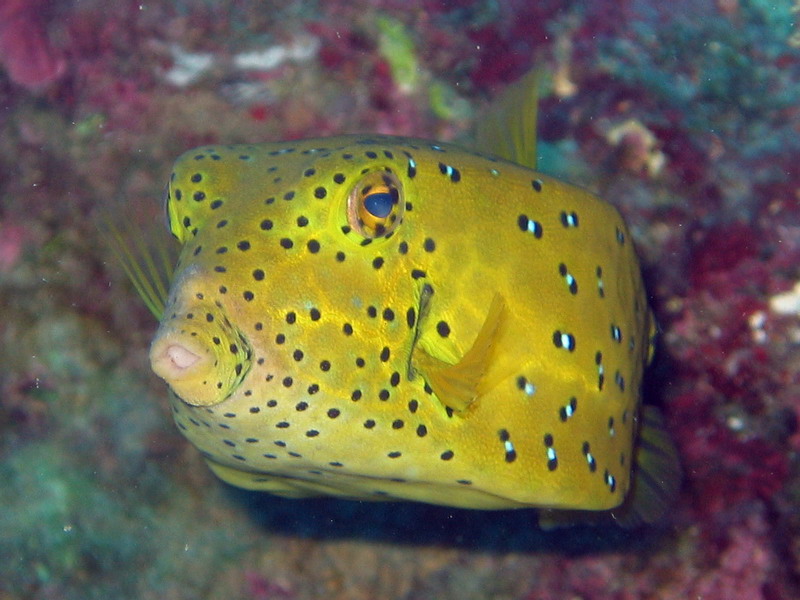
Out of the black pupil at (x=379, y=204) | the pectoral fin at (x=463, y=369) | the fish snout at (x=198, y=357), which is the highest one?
the black pupil at (x=379, y=204)

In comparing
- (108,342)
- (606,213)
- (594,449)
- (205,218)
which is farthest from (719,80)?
(108,342)

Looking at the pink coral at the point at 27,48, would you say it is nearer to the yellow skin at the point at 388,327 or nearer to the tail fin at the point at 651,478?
the yellow skin at the point at 388,327

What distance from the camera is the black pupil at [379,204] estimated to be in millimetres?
2031

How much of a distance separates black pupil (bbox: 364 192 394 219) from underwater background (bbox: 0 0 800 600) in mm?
2035

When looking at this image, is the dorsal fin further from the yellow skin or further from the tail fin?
the tail fin

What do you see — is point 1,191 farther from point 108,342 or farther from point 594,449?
point 594,449

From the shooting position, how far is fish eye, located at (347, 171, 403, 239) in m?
2.02

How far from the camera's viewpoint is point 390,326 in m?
2.05

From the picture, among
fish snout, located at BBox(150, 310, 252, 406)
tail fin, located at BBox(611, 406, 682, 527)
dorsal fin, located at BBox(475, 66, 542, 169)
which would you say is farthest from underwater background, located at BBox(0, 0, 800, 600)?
fish snout, located at BBox(150, 310, 252, 406)

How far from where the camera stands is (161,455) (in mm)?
4059

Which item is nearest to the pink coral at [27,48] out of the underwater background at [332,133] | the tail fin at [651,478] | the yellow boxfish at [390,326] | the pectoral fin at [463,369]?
the underwater background at [332,133]

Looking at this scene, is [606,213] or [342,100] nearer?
[606,213]

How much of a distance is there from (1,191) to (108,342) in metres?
1.02

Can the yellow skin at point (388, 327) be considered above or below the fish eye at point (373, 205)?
below
